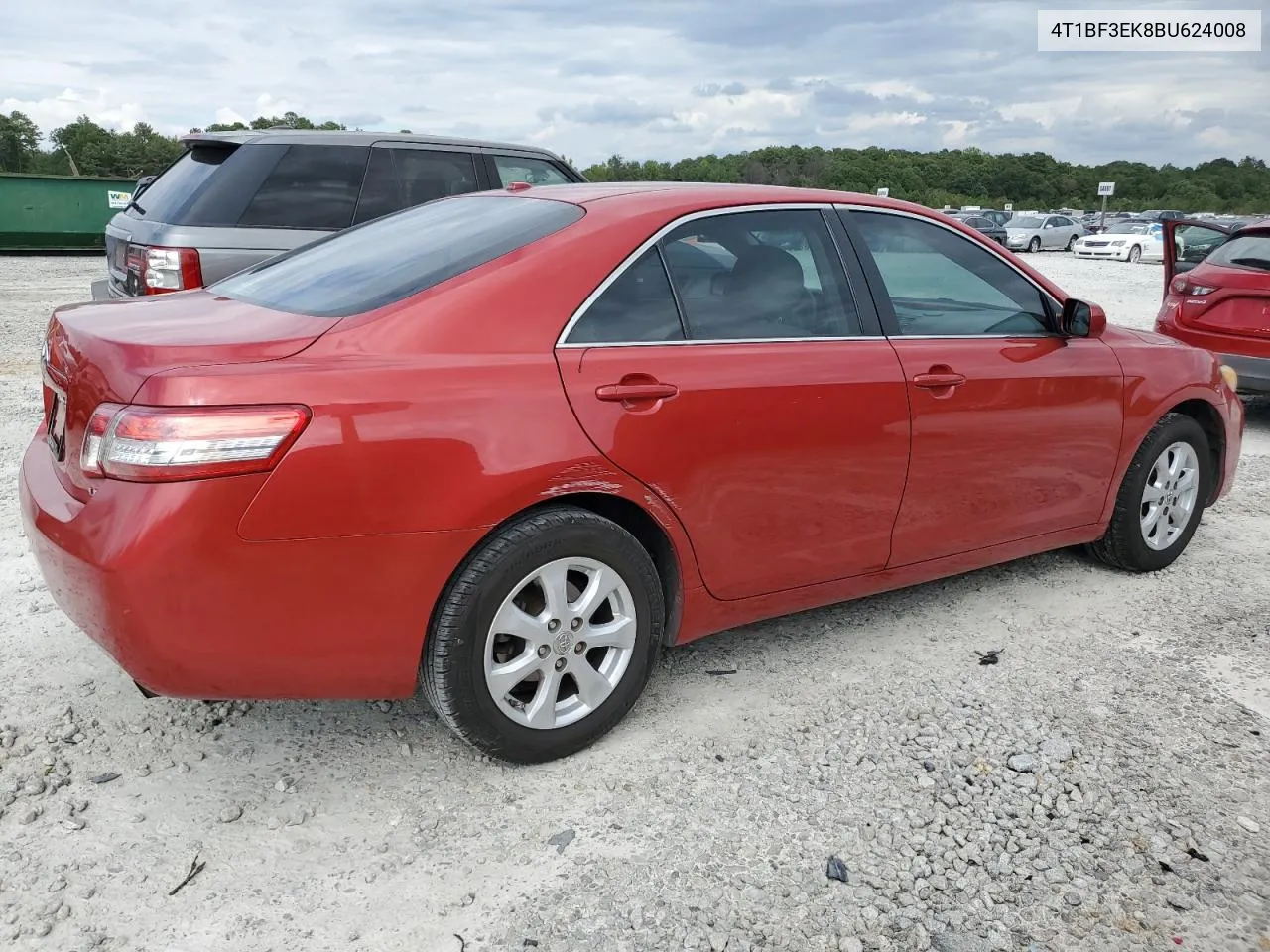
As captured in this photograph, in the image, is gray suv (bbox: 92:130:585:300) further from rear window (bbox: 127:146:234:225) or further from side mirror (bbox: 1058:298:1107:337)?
side mirror (bbox: 1058:298:1107:337)

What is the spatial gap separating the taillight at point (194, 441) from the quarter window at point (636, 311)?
86cm

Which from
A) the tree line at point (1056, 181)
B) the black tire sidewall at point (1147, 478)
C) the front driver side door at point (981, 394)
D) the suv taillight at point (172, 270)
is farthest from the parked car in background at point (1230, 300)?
the tree line at point (1056, 181)

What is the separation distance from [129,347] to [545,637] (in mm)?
1267

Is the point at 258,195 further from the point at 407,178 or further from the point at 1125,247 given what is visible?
the point at 1125,247

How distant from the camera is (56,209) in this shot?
21531 millimetres

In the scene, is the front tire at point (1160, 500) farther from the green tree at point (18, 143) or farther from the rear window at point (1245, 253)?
the green tree at point (18, 143)

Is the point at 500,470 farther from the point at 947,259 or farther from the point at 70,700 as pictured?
the point at 947,259

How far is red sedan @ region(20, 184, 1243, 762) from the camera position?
246 centimetres

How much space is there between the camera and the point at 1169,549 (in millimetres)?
4734

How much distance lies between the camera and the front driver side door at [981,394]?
3.67 meters

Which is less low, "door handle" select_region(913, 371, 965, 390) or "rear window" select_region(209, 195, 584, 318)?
"rear window" select_region(209, 195, 584, 318)

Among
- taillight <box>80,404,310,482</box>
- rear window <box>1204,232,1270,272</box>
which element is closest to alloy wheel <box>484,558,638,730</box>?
taillight <box>80,404,310,482</box>

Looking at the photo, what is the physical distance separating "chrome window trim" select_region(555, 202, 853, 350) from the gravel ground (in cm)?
114

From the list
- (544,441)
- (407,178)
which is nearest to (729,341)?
(544,441)
